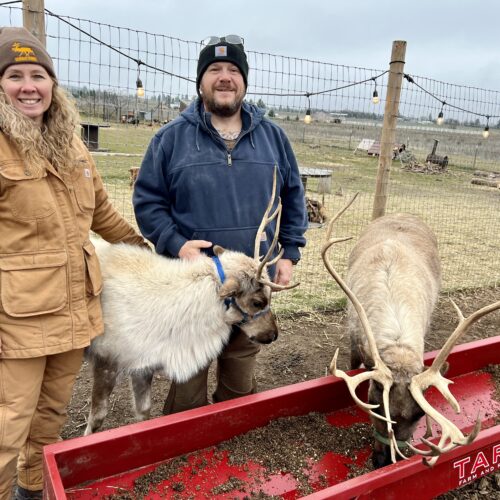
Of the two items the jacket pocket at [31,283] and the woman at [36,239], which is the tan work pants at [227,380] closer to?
the woman at [36,239]

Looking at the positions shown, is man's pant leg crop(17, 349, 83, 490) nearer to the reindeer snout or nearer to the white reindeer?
the white reindeer

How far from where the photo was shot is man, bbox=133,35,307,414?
2.98 metres

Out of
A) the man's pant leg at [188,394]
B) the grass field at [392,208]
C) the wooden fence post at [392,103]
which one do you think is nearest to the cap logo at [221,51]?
the man's pant leg at [188,394]

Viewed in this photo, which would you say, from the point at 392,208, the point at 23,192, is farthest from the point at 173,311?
the point at 392,208

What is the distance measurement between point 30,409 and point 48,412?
0.88ft

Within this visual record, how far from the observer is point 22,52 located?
2.22 m

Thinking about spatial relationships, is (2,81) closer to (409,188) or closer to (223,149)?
(223,149)

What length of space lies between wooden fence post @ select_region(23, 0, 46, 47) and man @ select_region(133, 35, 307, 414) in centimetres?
161

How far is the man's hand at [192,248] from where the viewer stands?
299 cm

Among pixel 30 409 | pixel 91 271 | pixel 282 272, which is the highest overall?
pixel 91 271

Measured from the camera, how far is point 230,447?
2.93 m

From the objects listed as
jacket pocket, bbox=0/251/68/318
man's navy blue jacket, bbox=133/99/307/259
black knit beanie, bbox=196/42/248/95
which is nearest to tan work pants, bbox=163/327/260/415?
man's navy blue jacket, bbox=133/99/307/259

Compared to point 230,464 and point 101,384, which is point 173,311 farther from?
point 230,464

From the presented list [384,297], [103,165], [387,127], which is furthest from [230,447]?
[103,165]
